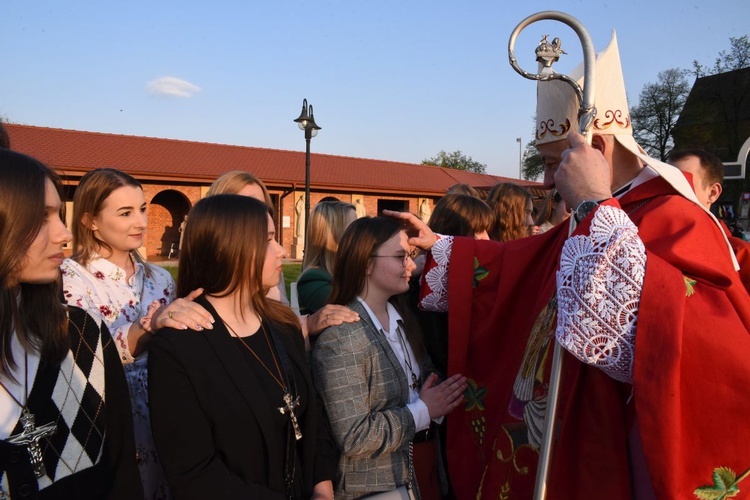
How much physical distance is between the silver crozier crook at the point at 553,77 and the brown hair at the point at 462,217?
136 cm

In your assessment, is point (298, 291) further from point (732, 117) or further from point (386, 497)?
point (732, 117)

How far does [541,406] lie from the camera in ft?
6.06

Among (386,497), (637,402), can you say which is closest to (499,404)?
(386,497)

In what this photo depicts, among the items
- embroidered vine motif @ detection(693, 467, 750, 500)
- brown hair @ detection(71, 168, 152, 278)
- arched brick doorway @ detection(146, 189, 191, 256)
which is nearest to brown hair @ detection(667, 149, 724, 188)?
embroidered vine motif @ detection(693, 467, 750, 500)

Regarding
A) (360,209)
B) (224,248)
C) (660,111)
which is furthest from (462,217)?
(660,111)

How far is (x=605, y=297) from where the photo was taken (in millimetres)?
1434

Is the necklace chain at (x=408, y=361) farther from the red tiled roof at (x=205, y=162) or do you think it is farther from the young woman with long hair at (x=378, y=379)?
the red tiled roof at (x=205, y=162)

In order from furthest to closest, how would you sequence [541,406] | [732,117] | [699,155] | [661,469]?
[732,117]
[699,155]
[541,406]
[661,469]

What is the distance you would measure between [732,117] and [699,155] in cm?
3018

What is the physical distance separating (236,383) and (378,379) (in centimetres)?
70

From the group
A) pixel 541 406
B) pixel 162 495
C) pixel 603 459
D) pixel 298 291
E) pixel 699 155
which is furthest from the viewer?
pixel 699 155

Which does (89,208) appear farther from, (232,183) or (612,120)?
(612,120)

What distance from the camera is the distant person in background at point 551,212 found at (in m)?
4.43

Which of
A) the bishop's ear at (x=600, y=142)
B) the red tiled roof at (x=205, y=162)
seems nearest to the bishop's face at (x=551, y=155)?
the bishop's ear at (x=600, y=142)
